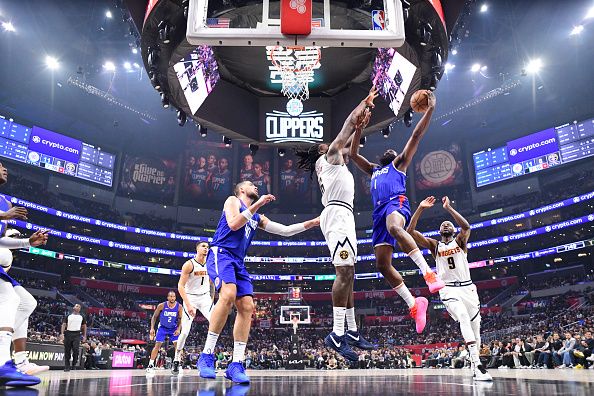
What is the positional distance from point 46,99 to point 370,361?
32.7 meters

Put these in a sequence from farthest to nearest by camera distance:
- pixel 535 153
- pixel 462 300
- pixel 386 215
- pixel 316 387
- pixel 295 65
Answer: pixel 535 153, pixel 295 65, pixel 462 300, pixel 386 215, pixel 316 387

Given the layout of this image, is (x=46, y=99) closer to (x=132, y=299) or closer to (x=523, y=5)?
(x=132, y=299)

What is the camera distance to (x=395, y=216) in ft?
18.9

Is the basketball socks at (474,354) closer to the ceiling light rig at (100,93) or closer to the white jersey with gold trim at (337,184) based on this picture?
the white jersey with gold trim at (337,184)

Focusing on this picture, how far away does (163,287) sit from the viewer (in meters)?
44.9

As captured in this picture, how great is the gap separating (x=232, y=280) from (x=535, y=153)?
41.7 meters

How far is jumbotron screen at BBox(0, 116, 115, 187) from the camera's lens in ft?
119

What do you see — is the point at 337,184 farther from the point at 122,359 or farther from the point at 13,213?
the point at 122,359

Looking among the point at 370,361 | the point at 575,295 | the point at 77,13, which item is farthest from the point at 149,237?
the point at 575,295

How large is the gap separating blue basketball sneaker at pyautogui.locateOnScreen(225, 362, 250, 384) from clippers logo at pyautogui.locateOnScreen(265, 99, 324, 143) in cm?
526

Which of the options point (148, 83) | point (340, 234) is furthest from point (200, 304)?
point (148, 83)

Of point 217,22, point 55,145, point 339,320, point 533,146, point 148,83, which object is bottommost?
point 339,320

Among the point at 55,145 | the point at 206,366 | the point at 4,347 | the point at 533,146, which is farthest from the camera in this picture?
the point at 533,146

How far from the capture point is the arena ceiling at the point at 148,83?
31391 millimetres
